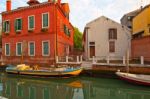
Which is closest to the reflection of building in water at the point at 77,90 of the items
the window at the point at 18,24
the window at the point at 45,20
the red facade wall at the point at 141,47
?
the red facade wall at the point at 141,47

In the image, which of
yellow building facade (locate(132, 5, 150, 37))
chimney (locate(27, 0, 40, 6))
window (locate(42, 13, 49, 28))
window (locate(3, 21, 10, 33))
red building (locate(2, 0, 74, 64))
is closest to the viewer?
yellow building facade (locate(132, 5, 150, 37))

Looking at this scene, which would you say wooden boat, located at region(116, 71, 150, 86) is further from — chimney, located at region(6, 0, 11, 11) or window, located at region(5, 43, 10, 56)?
chimney, located at region(6, 0, 11, 11)

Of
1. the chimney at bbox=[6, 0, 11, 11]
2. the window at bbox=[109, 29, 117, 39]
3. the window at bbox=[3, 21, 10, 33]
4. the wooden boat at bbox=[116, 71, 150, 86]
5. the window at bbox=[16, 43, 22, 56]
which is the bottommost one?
the wooden boat at bbox=[116, 71, 150, 86]

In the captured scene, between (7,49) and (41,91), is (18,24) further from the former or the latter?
(41,91)

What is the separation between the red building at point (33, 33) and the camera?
22172mm

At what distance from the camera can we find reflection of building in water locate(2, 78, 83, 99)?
12.7 meters

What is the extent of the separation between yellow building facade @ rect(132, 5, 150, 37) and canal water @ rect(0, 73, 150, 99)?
23.4ft

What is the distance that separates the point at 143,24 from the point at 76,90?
465 inches

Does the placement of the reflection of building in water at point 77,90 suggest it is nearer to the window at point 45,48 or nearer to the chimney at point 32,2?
the window at point 45,48

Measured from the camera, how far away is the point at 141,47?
20.3 meters

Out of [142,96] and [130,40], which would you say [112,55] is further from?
[142,96]

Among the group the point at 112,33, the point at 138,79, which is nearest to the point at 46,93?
the point at 138,79

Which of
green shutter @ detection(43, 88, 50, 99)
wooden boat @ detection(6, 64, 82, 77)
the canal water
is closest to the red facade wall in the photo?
the canal water

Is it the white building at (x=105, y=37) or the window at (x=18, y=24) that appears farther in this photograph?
the window at (x=18, y=24)
